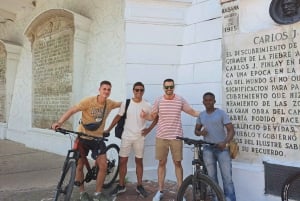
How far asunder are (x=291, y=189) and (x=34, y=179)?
429cm

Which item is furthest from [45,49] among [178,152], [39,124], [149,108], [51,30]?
[178,152]

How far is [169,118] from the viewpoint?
5457 millimetres

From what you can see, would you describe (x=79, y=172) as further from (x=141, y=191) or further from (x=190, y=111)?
(x=190, y=111)

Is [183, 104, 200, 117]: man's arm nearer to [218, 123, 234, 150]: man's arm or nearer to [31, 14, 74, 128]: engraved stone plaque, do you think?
[218, 123, 234, 150]: man's arm

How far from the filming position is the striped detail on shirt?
5.44 metres

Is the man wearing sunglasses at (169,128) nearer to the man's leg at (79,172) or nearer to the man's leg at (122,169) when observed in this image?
the man's leg at (122,169)

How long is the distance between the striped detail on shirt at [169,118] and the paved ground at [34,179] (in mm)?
985

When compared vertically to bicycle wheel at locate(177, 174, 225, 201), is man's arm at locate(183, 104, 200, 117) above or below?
above

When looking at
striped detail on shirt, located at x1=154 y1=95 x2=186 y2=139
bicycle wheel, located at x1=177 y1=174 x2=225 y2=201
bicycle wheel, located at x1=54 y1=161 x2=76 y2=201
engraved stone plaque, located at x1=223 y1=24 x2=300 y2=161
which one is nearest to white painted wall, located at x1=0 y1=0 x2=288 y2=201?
engraved stone plaque, located at x1=223 y1=24 x2=300 y2=161

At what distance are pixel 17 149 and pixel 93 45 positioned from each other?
4.05m

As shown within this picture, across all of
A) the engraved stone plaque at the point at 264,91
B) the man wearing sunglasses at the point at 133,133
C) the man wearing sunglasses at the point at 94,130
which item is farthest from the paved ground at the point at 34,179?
the engraved stone plaque at the point at 264,91

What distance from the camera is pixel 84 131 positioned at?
210 inches

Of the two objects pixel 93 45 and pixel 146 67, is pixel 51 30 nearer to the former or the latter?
pixel 93 45

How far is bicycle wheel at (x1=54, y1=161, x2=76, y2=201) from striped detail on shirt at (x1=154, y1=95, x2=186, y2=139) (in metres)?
1.37
